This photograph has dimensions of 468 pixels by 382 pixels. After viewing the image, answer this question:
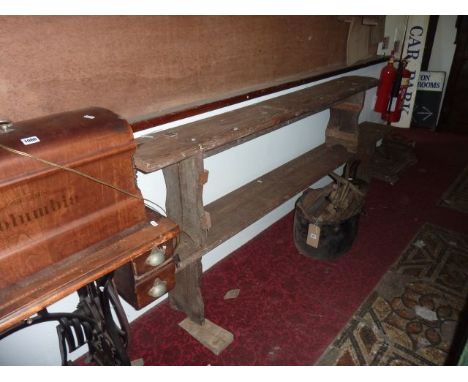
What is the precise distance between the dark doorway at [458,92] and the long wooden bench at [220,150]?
13.9 ft

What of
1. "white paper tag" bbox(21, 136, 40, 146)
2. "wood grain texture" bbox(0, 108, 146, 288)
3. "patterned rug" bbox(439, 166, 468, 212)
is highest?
"white paper tag" bbox(21, 136, 40, 146)

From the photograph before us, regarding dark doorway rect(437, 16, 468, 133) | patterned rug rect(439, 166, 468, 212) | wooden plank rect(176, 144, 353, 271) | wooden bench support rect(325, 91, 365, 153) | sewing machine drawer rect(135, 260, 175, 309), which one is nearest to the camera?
sewing machine drawer rect(135, 260, 175, 309)

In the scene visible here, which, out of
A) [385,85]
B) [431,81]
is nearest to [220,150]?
[385,85]

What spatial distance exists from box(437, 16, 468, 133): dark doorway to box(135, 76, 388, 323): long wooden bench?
4247mm

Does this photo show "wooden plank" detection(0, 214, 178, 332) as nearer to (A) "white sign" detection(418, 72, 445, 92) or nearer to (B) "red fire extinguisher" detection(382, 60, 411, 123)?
(B) "red fire extinguisher" detection(382, 60, 411, 123)

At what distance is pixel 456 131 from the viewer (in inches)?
263

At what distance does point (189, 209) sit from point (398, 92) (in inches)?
172

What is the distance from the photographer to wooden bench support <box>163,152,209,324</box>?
1.92m

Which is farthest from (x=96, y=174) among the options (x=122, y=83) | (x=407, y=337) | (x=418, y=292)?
(x=418, y=292)

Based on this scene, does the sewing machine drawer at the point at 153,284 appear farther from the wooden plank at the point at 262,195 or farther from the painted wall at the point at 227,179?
the painted wall at the point at 227,179

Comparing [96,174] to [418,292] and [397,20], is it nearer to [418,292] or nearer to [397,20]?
[418,292]

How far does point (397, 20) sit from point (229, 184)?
3929 mm

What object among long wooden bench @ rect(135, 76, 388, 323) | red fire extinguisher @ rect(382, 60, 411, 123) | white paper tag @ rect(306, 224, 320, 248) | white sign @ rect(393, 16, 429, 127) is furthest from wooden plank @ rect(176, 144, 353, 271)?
white sign @ rect(393, 16, 429, 127)

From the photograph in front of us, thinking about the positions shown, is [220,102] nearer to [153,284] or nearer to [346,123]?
[153,284]
